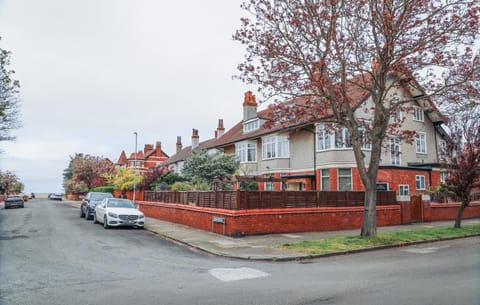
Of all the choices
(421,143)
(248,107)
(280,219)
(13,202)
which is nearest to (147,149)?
(13,202)

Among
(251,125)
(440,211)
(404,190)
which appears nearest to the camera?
(440,211)

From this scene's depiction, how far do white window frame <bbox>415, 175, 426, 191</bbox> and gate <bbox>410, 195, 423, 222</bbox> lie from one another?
6.59m

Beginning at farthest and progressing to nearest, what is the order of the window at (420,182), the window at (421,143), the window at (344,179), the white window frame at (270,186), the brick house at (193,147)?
the brick house at (193,147) < the white window frame at (270,186) < the window at (421,143) < the window at (420,182) < the window at (344,179)

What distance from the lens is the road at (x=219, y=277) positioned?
592cm

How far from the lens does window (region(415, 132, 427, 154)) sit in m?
29.3

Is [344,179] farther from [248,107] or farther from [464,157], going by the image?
[248,107]

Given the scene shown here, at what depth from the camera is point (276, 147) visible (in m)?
29.6

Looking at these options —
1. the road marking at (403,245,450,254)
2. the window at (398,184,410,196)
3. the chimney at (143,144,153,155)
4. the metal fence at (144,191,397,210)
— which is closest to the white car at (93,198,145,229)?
the metal fence at (144,191,397,210)

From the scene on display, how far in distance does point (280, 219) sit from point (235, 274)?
759 cm

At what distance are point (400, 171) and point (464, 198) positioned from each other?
29.2 feet

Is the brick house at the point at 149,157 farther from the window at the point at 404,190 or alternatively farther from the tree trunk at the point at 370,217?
the tree trunk at the point at 370,217

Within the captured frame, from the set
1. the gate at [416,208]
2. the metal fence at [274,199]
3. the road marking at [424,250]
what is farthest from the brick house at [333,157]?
the road marking at [424,250]

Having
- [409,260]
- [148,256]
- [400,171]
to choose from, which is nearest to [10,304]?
[148,256]

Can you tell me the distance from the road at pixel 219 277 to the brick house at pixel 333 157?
13070mm
